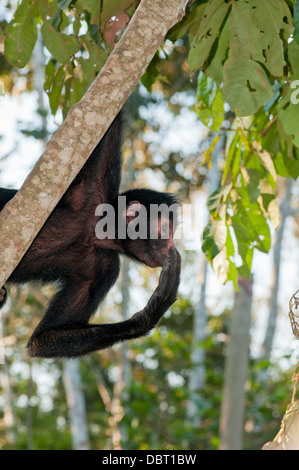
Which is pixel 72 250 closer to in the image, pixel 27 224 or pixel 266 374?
pixel 27 224

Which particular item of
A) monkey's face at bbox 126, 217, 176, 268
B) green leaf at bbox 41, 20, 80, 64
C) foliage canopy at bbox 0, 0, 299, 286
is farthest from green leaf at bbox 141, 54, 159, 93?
monkey's face at bbox 126, 217, 176, 268

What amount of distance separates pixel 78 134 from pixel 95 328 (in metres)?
1.58

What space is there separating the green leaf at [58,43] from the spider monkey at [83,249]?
0.47 metres

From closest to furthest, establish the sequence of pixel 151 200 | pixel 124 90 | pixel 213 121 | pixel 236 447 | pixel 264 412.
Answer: pixel 124 90
pixel 213 121
pixel 151 200
pixel 236 447
pixel 264 412

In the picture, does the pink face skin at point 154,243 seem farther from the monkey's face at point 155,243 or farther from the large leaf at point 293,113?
the large leaf at point 293,113

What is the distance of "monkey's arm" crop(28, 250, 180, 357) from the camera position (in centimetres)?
317

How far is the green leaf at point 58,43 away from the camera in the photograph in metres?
3.35

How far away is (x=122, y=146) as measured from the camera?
11.7 feet

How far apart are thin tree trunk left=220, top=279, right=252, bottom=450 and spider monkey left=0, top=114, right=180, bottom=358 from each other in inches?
106

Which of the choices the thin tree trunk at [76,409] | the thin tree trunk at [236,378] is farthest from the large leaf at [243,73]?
the thin tree trunk at [76,409]

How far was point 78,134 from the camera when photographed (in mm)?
2324

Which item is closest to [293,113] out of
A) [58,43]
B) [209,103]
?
[209,103]
